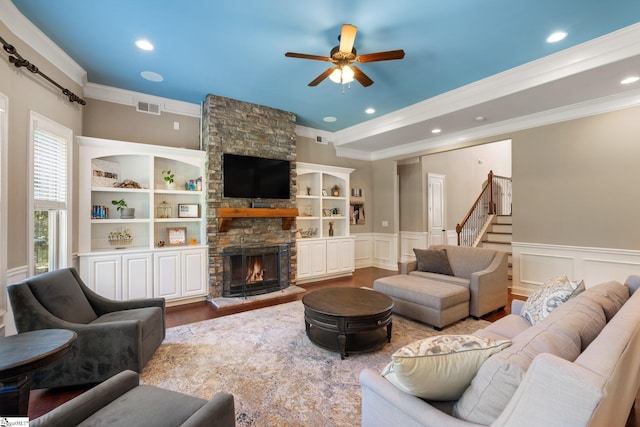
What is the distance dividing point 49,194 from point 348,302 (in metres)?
3.62

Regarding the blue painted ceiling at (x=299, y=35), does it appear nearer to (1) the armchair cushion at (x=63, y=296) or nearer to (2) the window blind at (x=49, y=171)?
(2) the window blind at (x=49, y=171)

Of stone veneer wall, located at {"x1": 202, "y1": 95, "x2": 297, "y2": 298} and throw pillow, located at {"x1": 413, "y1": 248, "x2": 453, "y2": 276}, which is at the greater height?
stone veneer wall, located at {"x1": 202, "y1": 95, "x2": 297, "y2": 298}

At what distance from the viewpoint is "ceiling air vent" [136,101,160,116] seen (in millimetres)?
4561

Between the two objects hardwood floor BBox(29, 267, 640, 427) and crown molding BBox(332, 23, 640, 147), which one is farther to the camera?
crown molding BBox(332, 23, 640, 147)

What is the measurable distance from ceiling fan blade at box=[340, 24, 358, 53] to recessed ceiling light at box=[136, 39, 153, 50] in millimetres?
2156

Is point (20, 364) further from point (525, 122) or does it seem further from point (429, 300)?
point (525, 122)

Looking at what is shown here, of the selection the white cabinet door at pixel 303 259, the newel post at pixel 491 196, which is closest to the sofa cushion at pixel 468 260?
the white cabinet door at pixel 303 259

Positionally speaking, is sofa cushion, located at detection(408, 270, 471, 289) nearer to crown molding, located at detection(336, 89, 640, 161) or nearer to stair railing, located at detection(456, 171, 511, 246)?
crown molding, located at detection(336, 89, 640, 161)

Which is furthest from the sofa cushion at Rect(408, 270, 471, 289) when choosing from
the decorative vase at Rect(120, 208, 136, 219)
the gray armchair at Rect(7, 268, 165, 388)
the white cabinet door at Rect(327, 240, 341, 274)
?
the decorative vase at Rect(120, 208, 136, 219)

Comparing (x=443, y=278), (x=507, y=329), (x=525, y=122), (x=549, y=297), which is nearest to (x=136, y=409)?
(x=507, y=329)

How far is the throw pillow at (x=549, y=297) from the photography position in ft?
7.24

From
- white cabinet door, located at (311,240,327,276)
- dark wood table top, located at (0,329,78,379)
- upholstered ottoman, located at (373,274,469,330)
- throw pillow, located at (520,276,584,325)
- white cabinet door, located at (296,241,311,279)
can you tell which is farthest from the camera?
white cabinet door, located at (311,240,327,276)

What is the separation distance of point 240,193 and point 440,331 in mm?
3655

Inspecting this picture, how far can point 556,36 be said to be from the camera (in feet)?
9.90
